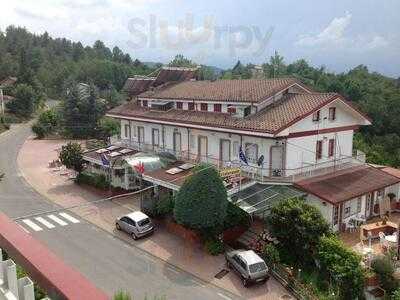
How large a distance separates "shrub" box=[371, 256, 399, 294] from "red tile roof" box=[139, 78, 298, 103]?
553 inches

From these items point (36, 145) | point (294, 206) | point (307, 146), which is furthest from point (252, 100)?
point (36, 145)

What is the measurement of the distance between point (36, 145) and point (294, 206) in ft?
154

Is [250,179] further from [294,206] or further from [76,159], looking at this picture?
[76,159]

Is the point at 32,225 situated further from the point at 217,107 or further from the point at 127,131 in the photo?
the point at 217,107

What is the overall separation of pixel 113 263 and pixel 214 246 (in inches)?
220

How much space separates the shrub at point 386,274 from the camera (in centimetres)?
2008

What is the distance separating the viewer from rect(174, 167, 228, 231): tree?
24.4 m

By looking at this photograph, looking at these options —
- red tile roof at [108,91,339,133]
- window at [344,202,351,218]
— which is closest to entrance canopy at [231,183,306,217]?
window at [344,202,351,218]

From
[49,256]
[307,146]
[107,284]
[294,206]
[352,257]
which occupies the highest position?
[49,256]

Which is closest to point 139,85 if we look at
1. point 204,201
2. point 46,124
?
point 204,201

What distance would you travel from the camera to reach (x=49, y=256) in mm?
6688

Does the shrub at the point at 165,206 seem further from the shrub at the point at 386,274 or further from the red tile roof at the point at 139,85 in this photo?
the red tile roof at the point at 139,85

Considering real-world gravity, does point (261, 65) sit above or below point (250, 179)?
above

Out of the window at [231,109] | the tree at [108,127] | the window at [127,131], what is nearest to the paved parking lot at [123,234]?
the window at [127,131]
